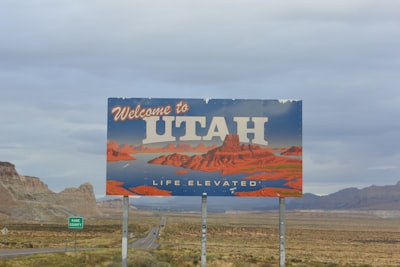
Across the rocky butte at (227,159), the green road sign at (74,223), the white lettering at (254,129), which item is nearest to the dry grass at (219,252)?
the green road sign at (74,223)

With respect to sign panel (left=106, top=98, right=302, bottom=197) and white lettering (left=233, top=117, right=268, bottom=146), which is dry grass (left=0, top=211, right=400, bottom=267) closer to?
sign panel (left=106, top=98, right=302, bottom=197)

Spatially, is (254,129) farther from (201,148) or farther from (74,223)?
(74,223)

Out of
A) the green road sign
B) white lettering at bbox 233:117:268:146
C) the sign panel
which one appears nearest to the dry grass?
the green road sign

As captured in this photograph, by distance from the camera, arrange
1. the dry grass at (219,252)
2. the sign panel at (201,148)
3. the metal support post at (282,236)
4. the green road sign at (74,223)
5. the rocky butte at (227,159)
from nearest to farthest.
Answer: the metal support post at (282,236) < the sign panel at (201,148) < the rocky butte at (227,159) < the dry grass at (219,252) < the green road sign at (74,223)

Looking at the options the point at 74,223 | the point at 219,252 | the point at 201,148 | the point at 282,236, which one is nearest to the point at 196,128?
the point at 201,148

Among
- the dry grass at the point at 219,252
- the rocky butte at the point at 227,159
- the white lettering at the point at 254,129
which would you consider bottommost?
the dry grass at the point at 219,252

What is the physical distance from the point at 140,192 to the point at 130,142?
4.90 ft

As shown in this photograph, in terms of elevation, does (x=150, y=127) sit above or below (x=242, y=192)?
above

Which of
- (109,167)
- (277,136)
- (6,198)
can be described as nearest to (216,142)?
(277,136)

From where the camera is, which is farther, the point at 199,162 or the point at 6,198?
the point at 6,198

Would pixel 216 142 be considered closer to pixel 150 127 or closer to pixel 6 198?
pixel 150 127

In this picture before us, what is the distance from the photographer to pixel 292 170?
16656mm

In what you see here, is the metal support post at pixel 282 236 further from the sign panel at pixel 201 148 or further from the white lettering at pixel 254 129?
the white lettering at pixel 254 129

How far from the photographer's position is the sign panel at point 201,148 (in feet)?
54.0
